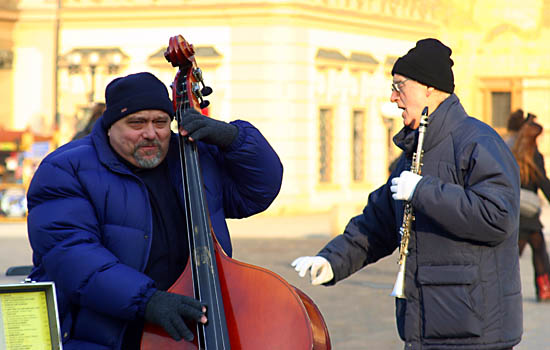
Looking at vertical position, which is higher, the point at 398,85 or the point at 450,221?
the point at 398,85

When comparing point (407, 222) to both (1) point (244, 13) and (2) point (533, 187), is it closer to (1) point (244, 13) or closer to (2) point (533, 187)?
(2) point (533, 187)

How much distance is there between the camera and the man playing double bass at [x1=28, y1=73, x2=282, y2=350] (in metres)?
3.63

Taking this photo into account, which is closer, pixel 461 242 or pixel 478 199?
pixel 478 199

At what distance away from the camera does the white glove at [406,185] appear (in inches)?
156

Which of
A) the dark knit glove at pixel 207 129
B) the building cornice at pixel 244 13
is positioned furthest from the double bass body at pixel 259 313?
the building cornice at pixel 244 13

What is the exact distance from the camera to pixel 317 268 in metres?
4.32

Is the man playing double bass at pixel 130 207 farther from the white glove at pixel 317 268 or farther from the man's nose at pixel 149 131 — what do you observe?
the white glove at pixel 317 268

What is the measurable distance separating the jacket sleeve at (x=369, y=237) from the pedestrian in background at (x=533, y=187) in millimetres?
5875

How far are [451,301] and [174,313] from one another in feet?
3.30

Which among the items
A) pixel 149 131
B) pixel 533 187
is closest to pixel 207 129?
pixel 149 131

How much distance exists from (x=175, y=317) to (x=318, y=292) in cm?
749

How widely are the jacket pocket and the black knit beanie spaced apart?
25.2 inches

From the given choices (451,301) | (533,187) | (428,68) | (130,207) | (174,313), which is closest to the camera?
(174,313)

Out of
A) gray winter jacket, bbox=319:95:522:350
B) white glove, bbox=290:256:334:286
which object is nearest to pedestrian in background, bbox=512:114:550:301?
white glove, bbox=290:256:334:286
